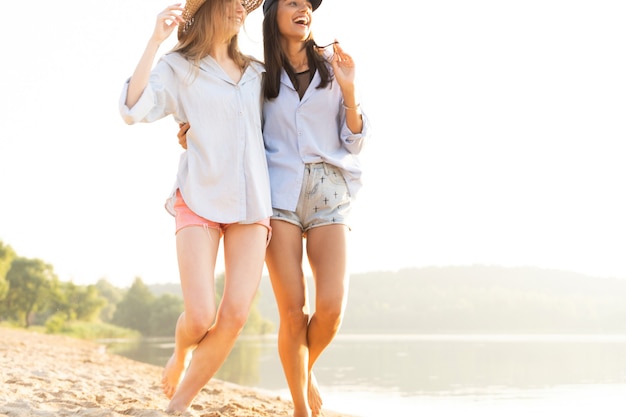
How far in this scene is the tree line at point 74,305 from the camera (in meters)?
32.3

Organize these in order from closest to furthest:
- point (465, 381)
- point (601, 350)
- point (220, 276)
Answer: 1. point (465, 381)
2. point (601, 350)
3. point (220, 276)

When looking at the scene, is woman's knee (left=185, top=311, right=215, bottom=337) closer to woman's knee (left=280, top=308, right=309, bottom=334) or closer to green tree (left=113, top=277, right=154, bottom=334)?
woman's knee (left=280, top=308, right=309, bottom=334)

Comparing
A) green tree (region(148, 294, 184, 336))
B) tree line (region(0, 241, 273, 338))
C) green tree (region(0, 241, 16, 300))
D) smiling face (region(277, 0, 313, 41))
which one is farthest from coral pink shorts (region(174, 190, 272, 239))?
green tree (region(0, 241, 16, 300))

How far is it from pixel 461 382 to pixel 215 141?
780cm

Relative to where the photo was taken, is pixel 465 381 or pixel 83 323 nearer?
pixel 465 381

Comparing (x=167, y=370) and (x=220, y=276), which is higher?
(x=220, y=276)

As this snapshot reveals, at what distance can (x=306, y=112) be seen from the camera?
3822 millimetres

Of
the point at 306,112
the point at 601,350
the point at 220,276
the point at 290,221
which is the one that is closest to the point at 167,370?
the point at 290,221

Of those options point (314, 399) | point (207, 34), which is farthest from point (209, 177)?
point (314, 399)

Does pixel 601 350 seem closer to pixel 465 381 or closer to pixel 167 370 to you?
pixel 465 381

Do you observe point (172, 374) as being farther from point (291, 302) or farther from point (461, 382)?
point (461, 382)

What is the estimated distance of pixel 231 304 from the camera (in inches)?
138

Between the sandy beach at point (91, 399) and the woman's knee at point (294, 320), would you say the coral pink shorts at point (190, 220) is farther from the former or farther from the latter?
the sandy beach at point (91, 399)

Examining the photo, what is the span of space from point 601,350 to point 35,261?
27756 mm
